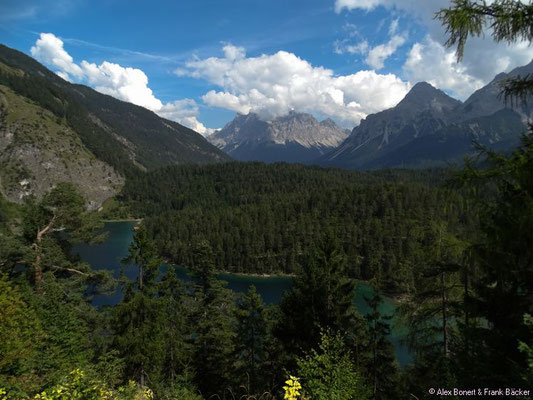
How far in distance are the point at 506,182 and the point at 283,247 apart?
126408 millimetres

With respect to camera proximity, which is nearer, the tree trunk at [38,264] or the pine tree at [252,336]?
the tree trunk at [38,264]

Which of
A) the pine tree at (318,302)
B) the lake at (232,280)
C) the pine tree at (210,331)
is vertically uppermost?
the pine tree at (318,302)

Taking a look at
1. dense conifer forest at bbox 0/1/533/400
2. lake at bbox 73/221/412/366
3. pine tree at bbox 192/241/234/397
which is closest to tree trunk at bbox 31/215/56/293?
dense conifer forest at bbox 0/1/533/400

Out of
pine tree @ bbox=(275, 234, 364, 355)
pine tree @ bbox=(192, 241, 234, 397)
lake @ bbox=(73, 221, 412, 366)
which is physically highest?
pine tree @ bbox=(275, 234, 364, 355)

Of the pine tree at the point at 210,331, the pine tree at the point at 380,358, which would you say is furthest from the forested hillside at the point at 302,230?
the pine tree at the point at 380,358

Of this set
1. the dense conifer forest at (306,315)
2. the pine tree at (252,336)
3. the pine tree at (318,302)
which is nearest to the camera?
the dense conifer forest at (306,315)

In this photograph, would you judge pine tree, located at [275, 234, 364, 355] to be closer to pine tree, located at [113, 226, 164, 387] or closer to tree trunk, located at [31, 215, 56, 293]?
pine tree, located at [113, 226, 164, 387]

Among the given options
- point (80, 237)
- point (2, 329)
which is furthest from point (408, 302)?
point (80, 237)

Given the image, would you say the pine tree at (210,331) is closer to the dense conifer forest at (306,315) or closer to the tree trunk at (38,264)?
the dense conifer forest at (306,315)

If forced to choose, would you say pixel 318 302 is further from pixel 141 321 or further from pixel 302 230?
pixel 302 230

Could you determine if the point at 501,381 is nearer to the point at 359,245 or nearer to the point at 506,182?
the point at 506,182

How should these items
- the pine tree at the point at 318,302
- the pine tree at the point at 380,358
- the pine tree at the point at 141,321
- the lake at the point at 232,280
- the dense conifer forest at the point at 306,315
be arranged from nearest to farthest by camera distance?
1. the dense conifer forest at the point at 306,315
2. the pine tree at the point at 318,302
3. the pine tree at the point at 380,358
4. the pine tree at the point at 141,321
5. the lake at the point at 232,280

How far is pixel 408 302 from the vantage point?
1384cm

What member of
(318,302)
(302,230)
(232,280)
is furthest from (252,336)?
(302,230)
